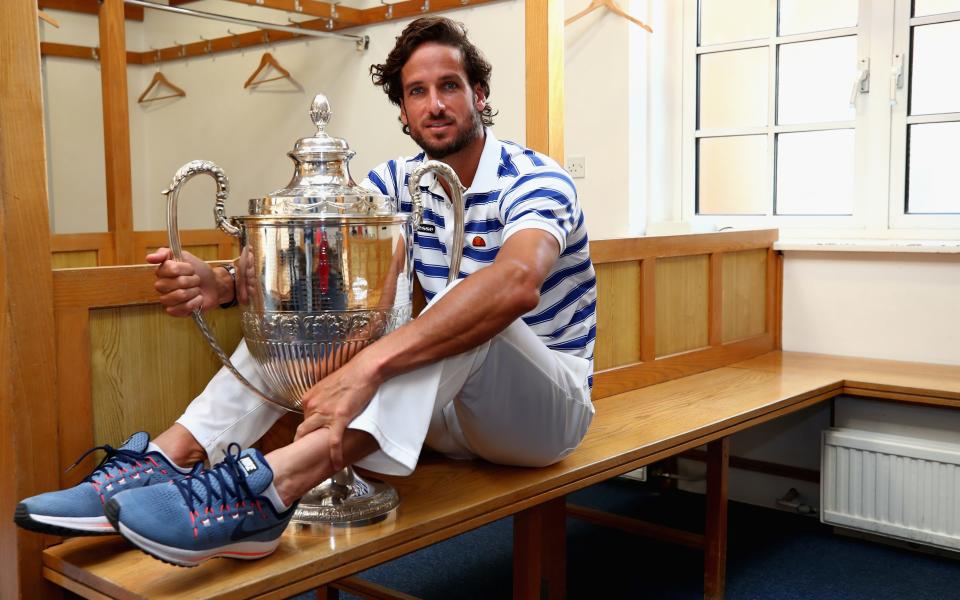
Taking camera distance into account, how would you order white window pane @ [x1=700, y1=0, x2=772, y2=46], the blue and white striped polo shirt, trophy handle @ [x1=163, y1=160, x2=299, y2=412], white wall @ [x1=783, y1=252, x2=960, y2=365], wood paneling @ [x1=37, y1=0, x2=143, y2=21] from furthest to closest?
wood paneling @ [x1=37, y1=0, x2=143, y2=21]
white window pane @ [x1=700, y1=0, x2=772, y2=46]
white wall @ [x1=783, y1=252, x2=960, y2=365]
the blue and white striped polo shirt
trophy handle @ [x1=163, y1=160, x2=299, y2=412]

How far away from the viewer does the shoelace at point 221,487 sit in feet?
3.82

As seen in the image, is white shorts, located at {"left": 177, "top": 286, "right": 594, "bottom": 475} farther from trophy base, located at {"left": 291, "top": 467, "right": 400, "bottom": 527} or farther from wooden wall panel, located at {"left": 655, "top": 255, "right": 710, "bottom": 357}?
wooden wall panel, located at {"left": 655, "top": 255, "right": 710, "bottom": 357}

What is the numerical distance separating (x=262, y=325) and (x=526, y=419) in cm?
46

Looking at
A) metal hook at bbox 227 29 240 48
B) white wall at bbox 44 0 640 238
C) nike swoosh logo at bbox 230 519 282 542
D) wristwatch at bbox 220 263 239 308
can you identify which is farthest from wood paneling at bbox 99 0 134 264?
nike swoosh logo at bbox 230 519 282 542

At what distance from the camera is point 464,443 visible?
1701mm

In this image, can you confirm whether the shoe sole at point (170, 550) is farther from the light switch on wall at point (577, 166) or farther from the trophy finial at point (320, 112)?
the light switch on wall at point (577, 166)

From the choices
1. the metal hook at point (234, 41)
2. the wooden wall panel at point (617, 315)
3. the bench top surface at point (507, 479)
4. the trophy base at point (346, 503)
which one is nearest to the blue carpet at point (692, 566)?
the bench top surface at point (507, 479)

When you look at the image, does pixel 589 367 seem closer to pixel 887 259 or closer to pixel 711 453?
pixel 711 453

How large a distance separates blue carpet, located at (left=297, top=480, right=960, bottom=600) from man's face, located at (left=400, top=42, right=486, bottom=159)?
3.74 feet

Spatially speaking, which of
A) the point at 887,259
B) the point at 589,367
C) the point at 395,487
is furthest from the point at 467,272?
the point at 887,259

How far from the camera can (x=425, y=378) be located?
1.37 meters

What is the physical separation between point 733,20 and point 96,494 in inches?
105

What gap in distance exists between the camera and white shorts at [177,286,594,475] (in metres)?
1.33

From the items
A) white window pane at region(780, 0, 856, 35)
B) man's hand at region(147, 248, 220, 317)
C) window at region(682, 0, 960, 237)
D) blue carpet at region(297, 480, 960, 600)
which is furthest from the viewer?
white window pane at region(780, 0, 856, 35)
